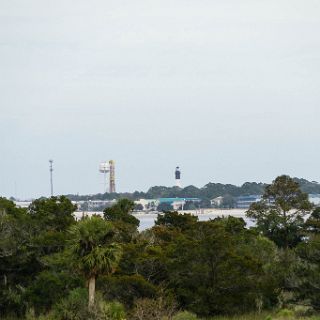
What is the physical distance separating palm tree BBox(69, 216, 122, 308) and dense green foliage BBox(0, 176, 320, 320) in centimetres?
5

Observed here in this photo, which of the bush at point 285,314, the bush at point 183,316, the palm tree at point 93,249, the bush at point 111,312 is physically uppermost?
the palm tree at point 93,249

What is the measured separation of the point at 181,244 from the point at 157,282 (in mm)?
2867

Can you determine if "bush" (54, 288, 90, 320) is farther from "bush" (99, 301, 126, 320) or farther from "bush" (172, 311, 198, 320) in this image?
"bush" (172, 311, 198, 320)

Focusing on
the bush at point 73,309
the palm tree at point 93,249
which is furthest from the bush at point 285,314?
the bush at point 73,309

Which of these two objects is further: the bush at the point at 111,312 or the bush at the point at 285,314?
the bush at the point at 285,314

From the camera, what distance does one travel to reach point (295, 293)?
48.9 m

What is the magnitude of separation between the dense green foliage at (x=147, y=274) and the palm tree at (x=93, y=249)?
45mm

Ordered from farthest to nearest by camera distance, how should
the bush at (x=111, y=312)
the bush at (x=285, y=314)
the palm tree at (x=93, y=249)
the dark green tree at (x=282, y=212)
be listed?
the dark green tree at (x=282, y=212), the bush at (x=285, y=314), the palm tree at (x=93, y=249), the bush at (x=111, y=312)

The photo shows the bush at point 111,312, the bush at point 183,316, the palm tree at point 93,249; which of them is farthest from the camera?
the bush at point 183,316

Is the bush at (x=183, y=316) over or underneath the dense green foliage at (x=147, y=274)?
underneath

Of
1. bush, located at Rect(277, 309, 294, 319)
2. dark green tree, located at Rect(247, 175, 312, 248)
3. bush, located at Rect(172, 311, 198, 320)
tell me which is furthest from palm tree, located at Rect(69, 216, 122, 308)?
dark green tree, located at Rect(247, 175, 312, 248)

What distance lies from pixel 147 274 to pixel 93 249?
39.0 feet

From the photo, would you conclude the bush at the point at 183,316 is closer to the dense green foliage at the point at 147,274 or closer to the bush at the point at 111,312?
the dense green foliage at the point at 147,274

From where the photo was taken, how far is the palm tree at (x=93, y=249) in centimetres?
3816
